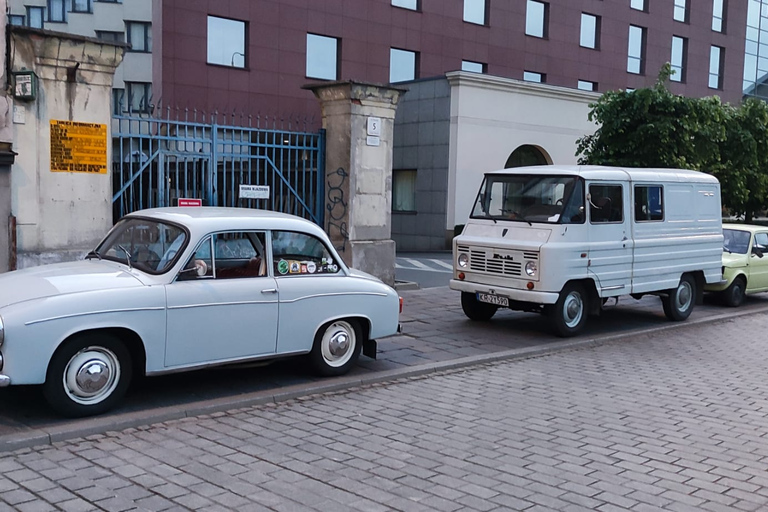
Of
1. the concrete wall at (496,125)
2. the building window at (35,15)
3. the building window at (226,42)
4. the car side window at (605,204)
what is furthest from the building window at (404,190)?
the building window at (35,15)

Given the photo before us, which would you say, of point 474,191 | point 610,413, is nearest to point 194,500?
point 610,413

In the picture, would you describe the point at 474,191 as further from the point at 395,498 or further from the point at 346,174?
the point at 395,498

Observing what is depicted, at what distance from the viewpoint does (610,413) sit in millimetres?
6902

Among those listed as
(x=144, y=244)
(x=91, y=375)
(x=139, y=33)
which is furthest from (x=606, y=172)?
(x=139, y=33)

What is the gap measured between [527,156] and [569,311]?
17153 millimetres

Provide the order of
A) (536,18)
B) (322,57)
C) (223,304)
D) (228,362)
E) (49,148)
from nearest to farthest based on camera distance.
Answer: (223,304)
(228,362)
(49,148)
(322,57)
(536,18)

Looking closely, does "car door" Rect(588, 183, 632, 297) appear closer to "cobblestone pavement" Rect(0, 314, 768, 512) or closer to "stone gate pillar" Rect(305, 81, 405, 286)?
"cobblestone pavement" Rect(0, 314, 768, 512)

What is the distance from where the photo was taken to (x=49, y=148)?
976 cm

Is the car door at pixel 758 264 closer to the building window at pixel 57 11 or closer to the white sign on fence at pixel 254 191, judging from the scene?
the white sign on fence at pixel 254 191

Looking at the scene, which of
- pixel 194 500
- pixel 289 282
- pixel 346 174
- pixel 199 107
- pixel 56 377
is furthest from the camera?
pixel 199 107

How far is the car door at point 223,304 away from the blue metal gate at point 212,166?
4.07 meters

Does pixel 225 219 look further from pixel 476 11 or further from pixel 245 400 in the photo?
pixel 476 11

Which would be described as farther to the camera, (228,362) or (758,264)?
(758,264)

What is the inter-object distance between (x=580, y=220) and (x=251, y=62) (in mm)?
20225
